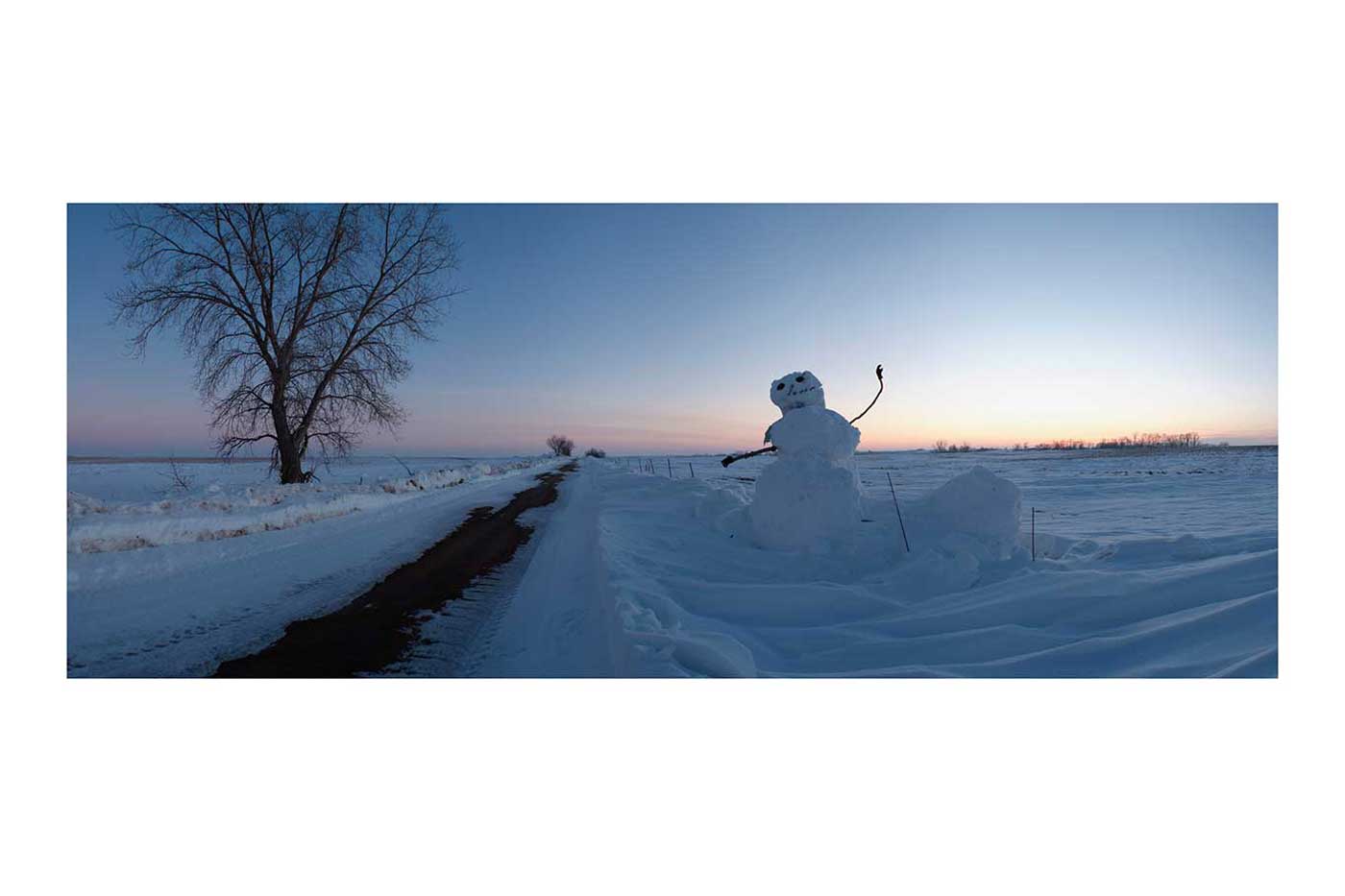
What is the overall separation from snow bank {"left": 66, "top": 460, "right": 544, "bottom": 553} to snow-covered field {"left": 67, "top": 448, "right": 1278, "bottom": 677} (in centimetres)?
3

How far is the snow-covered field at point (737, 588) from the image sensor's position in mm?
3957

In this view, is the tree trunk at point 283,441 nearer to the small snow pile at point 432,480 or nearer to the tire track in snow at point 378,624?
the small snow pile at point 432,480

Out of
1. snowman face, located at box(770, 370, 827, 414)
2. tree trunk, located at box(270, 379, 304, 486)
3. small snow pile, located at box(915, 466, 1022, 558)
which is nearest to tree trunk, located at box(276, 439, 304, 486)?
tree trunk, located at box(270, 379, 304, 486)

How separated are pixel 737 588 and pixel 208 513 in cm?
749

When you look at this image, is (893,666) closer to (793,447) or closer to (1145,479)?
(793,447)

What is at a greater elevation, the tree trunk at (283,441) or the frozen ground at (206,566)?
the tree trunk at (283,441)

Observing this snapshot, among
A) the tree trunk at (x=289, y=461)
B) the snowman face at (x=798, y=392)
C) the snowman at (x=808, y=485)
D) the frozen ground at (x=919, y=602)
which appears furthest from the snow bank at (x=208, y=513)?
the snowman face at (x=798, y=392)

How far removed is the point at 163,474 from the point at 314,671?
736cm

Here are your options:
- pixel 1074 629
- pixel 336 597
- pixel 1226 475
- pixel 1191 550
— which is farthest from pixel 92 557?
pixel 1226 475

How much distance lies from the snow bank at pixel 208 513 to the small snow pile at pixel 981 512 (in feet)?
29.1

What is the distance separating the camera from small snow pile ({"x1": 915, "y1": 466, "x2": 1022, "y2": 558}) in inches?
249

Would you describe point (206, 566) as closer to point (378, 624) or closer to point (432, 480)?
point (378, 624)

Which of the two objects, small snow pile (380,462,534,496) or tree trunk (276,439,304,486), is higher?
tree trunk (276,439,304,486)

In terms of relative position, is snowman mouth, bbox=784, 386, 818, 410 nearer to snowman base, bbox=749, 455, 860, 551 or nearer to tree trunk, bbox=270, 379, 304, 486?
snowman base, bbox=749, 455, 860, 551
